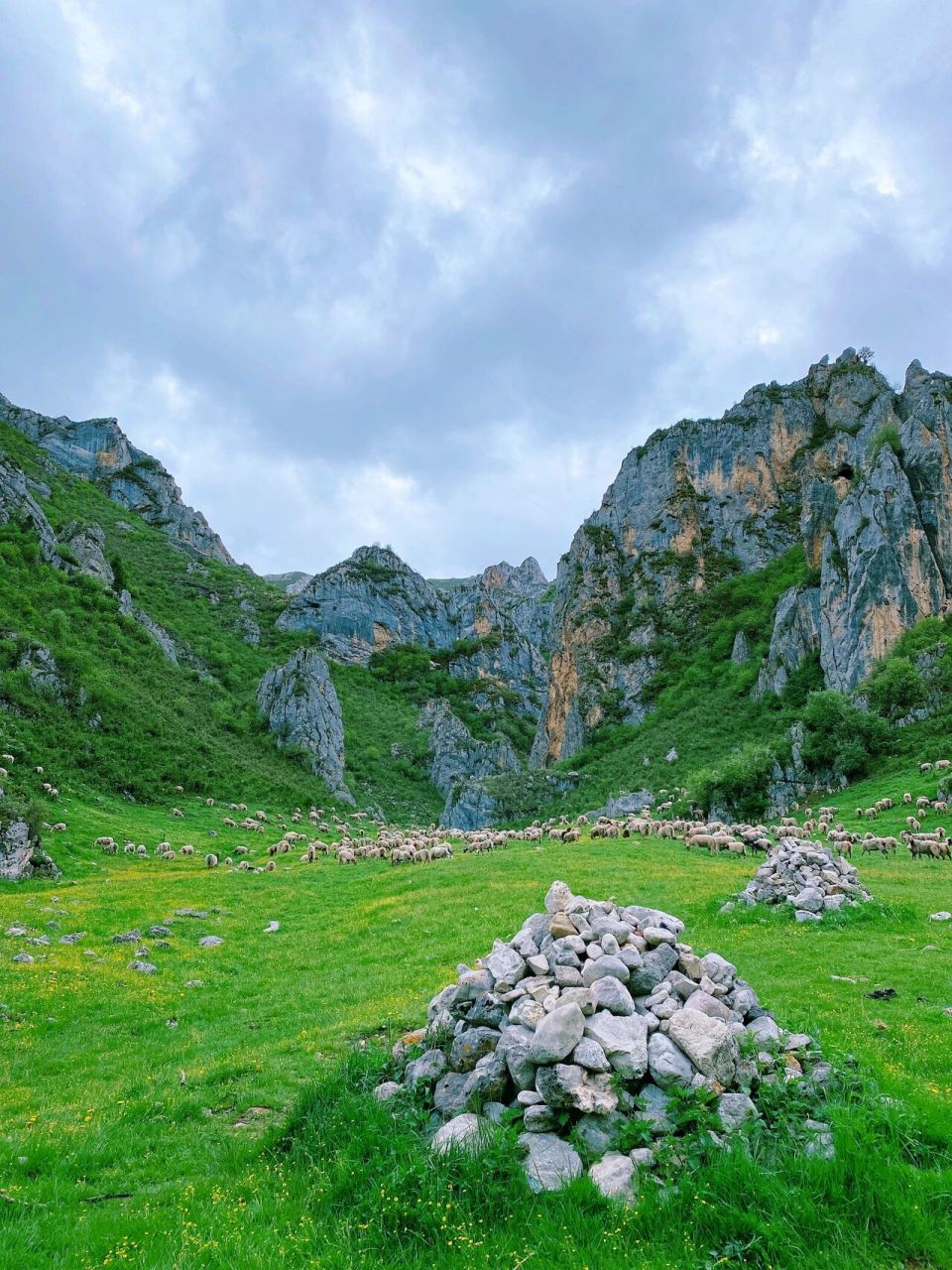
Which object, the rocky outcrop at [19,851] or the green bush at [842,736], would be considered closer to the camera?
the rocky outcrop at [19,851]

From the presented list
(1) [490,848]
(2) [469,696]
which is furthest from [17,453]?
(1) [490,848]

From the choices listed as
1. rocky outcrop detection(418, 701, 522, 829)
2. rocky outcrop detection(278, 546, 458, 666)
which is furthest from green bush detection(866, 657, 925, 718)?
rocky outcrop detection(278, 546, 458, 666)

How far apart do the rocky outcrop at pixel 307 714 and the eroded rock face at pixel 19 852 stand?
43.7 meters

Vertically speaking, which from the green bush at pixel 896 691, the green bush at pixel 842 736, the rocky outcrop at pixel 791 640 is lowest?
the green bush at pixel 842 736

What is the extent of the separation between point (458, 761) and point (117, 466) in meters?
139

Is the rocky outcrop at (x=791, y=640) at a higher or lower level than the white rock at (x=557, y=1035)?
higher

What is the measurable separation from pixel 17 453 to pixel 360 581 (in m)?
77.1

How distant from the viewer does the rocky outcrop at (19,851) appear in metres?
26.9

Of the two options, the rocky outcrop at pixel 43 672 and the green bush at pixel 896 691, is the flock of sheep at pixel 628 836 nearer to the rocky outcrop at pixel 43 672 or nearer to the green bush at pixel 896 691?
the rocky outcrop at pixel 43 672

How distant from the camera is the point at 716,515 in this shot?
121500 millimetres

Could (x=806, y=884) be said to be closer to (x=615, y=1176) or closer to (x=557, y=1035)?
(x=557, y=1035)

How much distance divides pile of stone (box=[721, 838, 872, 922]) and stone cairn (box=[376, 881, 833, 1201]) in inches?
426

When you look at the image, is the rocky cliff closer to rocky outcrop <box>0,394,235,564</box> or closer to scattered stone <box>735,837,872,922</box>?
scattered stone <box>735,837,872,922</box>

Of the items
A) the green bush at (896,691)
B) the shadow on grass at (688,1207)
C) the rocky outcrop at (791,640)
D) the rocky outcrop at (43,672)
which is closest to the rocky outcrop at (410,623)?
the rocky outcrop at (791,640)
